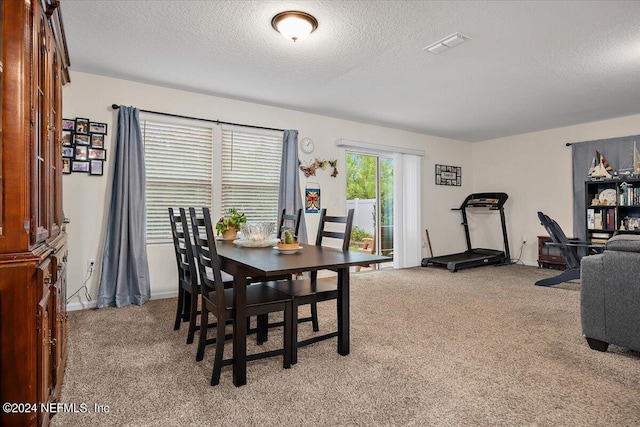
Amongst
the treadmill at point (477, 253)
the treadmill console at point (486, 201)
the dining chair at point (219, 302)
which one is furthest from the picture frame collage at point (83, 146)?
the treadmill console at point (486, 201)

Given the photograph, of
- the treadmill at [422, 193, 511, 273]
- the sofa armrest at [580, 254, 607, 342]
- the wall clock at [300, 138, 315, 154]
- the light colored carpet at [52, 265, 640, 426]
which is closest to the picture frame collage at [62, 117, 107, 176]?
the light colored carpet at [52, 265, 640, 426]

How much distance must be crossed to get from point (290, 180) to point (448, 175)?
3.65m

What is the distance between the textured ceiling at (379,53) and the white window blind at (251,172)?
517 millimetres

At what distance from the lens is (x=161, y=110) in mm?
4086

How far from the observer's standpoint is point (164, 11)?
100 inches

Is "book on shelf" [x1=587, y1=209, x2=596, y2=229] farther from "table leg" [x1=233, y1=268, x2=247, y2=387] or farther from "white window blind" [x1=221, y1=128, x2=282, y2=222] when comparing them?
"table leg" [x1=233, y1=268, x2=247, y2=387]

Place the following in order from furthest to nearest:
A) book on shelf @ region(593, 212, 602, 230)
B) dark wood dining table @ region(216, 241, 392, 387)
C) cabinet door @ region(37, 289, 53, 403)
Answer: book on shelf @ region(593, 212, 602, 230) → dark wood dining table @ region(216, 241, 392, 387) → cabinet door @ region(37, 289, 53, 403)

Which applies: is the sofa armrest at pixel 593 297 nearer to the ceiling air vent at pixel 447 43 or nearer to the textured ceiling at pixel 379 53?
the textured ceiling at pixel 379 53

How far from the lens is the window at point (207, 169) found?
409 centimetres

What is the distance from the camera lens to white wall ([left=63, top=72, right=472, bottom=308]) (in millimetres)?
3658

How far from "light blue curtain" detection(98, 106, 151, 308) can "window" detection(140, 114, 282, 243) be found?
0.22 metres

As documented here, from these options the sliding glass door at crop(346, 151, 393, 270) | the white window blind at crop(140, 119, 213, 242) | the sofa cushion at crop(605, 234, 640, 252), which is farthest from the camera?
the sliding glass door at crop(346, 151, 393, 270)

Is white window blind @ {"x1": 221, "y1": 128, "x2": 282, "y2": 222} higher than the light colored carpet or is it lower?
higher

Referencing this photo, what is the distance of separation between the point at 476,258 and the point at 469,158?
229 centimetres
